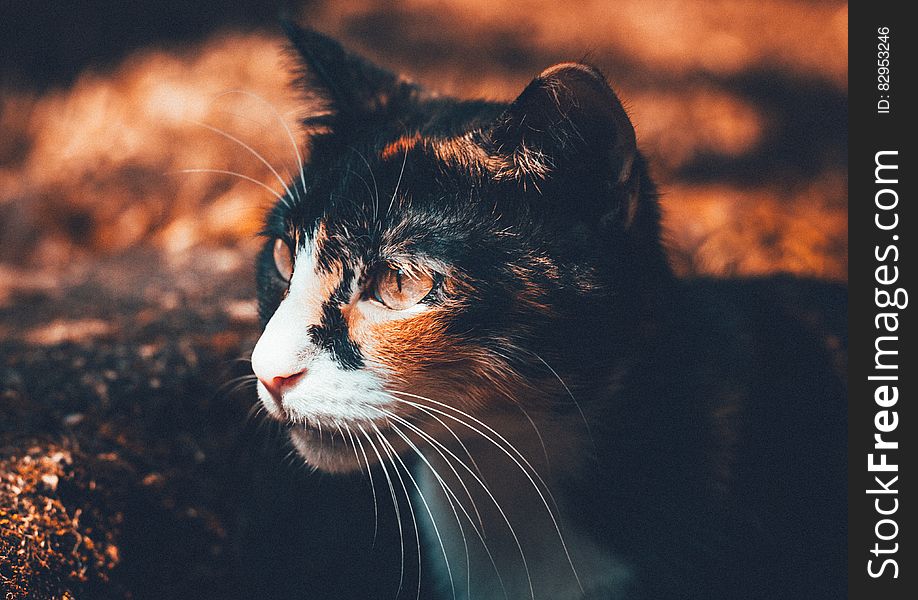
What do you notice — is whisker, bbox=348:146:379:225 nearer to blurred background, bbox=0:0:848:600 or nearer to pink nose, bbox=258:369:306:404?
Result: pink nose, bbox=258:369:306:404

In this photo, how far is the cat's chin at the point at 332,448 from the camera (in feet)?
3.80

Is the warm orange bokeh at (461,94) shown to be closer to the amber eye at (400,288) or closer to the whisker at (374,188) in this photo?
the whisker at (374,188)

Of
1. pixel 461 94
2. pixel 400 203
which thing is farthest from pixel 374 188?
pixel 461 94

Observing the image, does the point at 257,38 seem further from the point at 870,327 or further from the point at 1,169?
the point at 870,327

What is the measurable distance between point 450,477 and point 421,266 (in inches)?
15.6

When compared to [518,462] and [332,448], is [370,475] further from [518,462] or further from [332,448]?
[518,462]

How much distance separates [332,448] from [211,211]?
1.62 meters

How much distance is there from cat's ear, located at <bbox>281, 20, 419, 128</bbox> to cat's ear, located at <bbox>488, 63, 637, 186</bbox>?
359 mm

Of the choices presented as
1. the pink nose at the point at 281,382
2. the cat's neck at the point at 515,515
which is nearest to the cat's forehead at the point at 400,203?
the pink nose at the point at 281,382

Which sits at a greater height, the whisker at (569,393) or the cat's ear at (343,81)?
the cat's ear at (343,81)

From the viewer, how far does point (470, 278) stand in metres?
1.10

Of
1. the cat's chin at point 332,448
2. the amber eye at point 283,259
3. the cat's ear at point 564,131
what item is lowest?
the cat's chin at point 332,448

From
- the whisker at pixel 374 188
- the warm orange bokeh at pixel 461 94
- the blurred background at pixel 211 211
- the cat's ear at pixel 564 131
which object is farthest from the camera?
the warm orange bokeh at pixel 461 94

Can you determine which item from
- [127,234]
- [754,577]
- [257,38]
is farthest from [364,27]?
[754,577]
